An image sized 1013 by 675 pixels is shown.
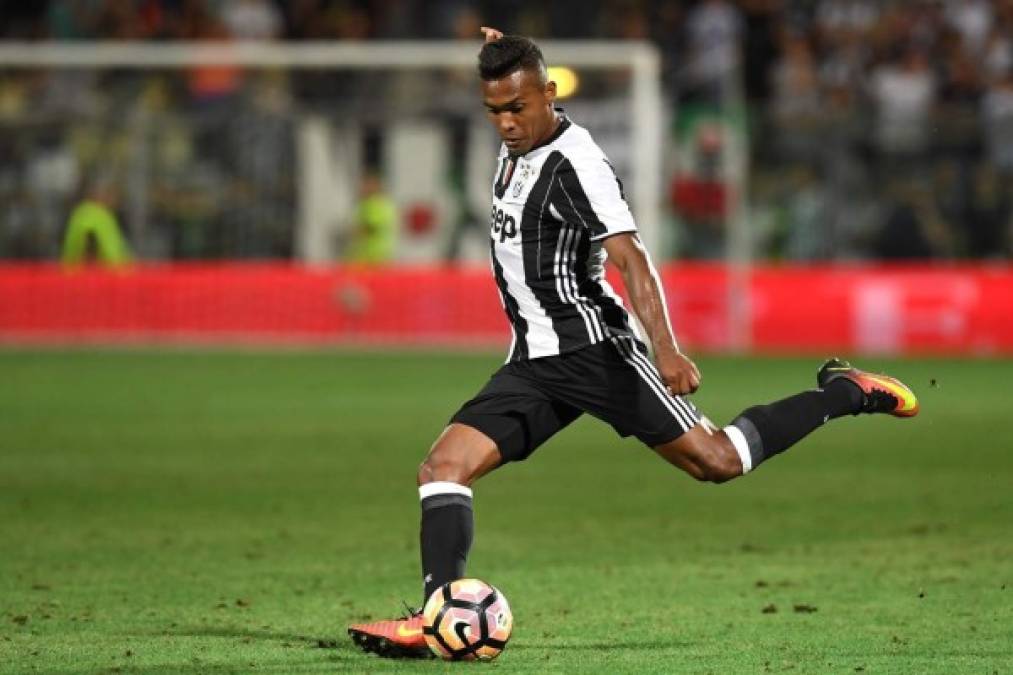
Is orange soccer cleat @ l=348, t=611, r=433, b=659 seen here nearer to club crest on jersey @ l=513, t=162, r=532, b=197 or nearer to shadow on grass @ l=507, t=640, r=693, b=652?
shadow on grass @ l=507, t=640, r=693, b=652

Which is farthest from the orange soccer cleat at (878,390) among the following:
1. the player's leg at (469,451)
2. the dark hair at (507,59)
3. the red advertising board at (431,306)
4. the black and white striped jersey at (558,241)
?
the red advertising board at (431,306)

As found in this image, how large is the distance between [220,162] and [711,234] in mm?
6165

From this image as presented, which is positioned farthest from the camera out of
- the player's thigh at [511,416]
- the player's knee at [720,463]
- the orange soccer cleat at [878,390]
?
the orange soccer cleat at [878,390]

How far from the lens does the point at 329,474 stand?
12.9m

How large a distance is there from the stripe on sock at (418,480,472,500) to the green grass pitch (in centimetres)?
59

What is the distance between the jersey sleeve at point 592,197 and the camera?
22.3ft

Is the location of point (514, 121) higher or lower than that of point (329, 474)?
higher

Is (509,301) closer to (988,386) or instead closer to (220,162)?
(988,386)

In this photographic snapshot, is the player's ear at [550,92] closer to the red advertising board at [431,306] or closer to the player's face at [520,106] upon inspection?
the player's face at [520,106]

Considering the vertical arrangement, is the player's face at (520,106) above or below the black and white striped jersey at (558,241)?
above

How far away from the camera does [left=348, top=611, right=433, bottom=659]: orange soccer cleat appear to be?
265 inches

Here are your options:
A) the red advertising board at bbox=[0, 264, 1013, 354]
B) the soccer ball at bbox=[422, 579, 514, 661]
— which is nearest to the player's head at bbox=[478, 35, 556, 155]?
the soccer ball at bbox=[422, 579, 514, 661]

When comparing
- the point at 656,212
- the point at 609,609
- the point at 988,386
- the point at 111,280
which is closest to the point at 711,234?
the point at 656,212

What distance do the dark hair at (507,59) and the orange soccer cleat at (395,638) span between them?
1.87m
